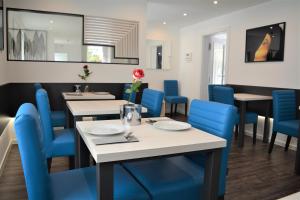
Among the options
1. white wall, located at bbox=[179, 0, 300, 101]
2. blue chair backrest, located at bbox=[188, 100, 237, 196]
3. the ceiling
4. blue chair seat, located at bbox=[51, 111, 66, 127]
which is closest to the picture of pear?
white wall, located at bbox=[179, 0, 300, 101]

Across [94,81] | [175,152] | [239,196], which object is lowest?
[239,196]

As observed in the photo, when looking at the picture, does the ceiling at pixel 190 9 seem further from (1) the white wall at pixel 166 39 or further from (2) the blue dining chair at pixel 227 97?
(2) the blue dining chair at pixel 227 97

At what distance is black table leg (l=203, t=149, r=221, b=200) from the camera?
4.17ft

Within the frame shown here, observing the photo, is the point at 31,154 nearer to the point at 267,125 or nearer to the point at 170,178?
the point at 170,178

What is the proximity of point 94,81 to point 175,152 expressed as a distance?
3.34m

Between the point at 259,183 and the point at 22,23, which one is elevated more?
the point at 22,23

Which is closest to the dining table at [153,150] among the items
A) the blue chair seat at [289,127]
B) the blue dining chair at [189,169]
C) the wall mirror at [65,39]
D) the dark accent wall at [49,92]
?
the blue dining chair at [189,169]

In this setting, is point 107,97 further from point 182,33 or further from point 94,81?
point 182,33

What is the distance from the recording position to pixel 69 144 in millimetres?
2105

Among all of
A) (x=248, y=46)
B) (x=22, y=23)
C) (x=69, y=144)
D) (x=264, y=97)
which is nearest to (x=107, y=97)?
(x=69, y=144)

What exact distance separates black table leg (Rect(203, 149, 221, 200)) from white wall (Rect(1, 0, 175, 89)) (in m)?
3.31

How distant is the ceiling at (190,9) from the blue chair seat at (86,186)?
374cm

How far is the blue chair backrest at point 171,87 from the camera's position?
251 inches

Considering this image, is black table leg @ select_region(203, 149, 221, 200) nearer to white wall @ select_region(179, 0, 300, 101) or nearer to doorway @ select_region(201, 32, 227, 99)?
white wall @ select_region(179, 0, 300, 101)
